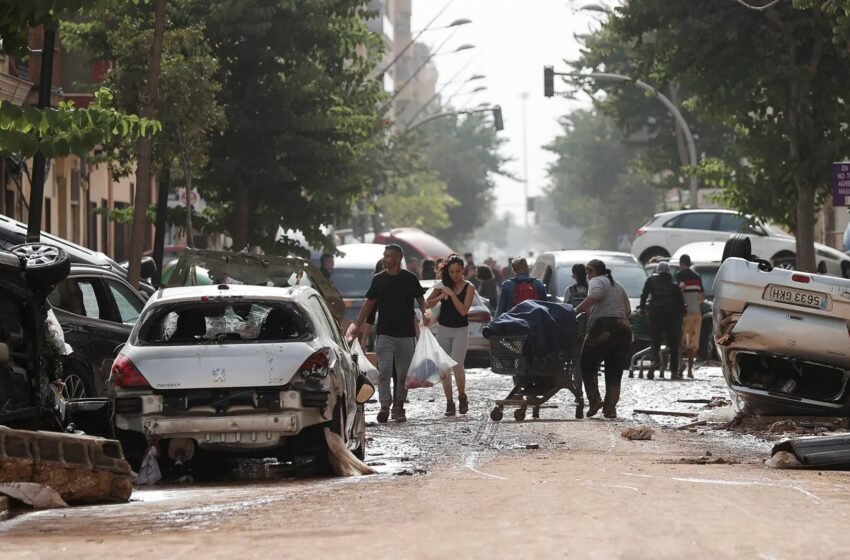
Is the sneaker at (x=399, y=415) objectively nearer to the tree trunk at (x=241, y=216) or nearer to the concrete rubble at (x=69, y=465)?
the concrete rubble at (x=69, y=465)

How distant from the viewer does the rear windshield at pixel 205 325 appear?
516 inches

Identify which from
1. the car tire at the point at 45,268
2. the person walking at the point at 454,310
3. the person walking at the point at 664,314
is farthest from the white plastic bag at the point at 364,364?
the person walking at the point at 664,314

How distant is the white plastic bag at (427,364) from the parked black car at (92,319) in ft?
8.82

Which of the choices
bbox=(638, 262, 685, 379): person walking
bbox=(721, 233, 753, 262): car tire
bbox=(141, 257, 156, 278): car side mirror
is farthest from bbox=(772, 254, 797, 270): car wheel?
bbox=(721, 233, 753, 262): car tire

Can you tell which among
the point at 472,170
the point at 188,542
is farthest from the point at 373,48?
the point at 472,170

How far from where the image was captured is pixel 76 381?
16641 mm

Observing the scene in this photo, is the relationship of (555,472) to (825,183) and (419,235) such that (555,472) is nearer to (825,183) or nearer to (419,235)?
(825,183)

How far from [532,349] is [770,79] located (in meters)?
14.4

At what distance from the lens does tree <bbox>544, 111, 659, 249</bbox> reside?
10512 centimetres

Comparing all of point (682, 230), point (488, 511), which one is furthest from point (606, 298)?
point (682, 230)

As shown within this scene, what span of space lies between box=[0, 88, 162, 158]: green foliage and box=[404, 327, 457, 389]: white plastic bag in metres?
5.52

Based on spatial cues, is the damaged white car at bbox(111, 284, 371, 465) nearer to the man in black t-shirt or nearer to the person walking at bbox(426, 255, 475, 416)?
the man in black t-shirt

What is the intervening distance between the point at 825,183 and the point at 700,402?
1166 centimetres

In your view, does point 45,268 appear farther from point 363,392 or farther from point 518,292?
point 518,292
